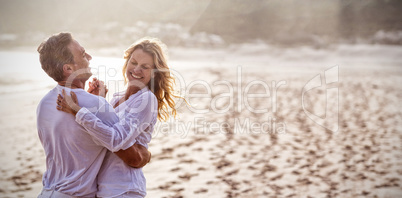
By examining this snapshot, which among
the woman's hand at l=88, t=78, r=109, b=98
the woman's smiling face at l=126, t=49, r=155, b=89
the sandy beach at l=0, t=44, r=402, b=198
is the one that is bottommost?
the sandy beach at l=0, t=44, r=402, b=198

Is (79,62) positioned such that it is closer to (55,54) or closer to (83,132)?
(55,54)

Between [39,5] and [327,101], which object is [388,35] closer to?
[327,101]

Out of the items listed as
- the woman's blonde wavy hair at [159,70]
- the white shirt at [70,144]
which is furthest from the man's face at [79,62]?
the woman's blonde wavy hair at [159,70]

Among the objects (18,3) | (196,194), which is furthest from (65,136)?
(18,3)

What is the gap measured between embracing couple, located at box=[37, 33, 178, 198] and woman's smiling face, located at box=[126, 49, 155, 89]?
0.10 m

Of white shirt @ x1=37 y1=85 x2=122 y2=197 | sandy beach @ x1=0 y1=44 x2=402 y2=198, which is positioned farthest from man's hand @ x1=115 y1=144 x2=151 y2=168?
sandy beach @ x1=0 y1=44 x2=402 y2=198

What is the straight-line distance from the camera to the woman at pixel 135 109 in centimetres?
187

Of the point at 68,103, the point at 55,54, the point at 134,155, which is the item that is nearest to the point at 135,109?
the point at 134,155

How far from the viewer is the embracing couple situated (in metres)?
1.88

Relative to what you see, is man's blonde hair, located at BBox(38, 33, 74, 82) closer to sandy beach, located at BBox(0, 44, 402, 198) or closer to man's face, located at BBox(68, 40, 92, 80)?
man's face, located at BBox(68, 40, 92, 80)

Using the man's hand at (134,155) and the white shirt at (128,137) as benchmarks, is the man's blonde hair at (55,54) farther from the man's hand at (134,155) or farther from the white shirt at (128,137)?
the man's hand at (134,155)

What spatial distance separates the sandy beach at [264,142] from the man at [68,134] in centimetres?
242

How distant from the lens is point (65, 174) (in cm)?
194

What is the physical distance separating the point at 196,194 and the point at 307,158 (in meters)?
2.06
